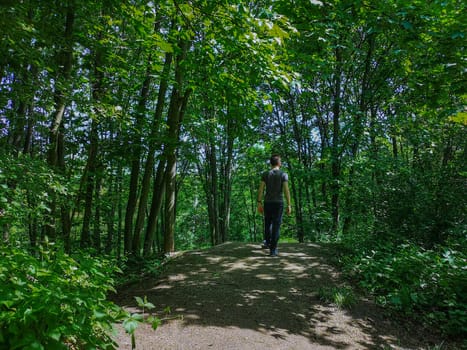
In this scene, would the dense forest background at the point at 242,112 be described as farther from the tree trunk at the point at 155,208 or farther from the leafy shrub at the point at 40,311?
the leafy shrub at the point at 40,311

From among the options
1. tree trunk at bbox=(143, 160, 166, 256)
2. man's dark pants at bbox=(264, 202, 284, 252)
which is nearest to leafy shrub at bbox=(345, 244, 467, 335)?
man's dark pants at bbox=(264, 202, 284, 252)

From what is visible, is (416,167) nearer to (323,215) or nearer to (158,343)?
(323,215)

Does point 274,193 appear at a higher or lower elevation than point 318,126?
lower

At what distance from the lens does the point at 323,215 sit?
10.2m

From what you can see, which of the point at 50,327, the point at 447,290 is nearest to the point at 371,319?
the point at 447,290

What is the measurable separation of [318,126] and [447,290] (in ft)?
35.6

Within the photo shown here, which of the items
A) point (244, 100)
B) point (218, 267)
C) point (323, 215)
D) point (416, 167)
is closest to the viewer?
point (244, 100)

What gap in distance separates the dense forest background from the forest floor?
0.67m

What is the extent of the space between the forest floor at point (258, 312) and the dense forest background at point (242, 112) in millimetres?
674

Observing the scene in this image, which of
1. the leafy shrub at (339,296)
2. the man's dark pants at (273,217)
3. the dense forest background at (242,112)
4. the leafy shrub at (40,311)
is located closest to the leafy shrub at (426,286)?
the dense forest background at (242,112)

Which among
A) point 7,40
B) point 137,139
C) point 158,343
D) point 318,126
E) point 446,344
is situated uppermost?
point 318,126

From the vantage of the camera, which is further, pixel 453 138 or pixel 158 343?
pixel 453 138

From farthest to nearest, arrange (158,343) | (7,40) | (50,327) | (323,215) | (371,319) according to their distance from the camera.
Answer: (323,215)
(371,319)
(7,40)
(158,343)
(50,327)

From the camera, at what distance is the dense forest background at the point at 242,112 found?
4.10m
